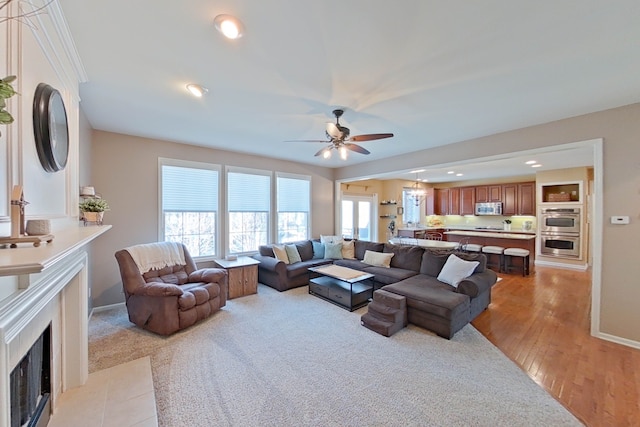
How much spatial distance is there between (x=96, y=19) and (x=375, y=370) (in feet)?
11.6

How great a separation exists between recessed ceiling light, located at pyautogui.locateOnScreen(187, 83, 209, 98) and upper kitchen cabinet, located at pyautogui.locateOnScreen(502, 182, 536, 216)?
354 inches

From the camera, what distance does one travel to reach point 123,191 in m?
4.12

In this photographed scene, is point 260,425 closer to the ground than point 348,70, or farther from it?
closer to the ground

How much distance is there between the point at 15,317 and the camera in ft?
3.24

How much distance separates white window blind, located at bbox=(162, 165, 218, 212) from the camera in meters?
Result: 4.53

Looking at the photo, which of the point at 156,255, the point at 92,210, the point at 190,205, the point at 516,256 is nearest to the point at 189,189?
the point at 190,205

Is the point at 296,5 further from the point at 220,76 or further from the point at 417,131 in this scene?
the point at 417,131

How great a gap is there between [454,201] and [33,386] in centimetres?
1036

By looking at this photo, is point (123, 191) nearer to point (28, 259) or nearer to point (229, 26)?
point (229, 26)

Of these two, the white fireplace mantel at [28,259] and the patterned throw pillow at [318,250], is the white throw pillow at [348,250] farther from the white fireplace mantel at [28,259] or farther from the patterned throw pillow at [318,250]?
the white fireplace mantel at [28,259]

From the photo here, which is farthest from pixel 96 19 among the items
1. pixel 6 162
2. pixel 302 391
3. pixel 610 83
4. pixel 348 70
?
pixel 610 83

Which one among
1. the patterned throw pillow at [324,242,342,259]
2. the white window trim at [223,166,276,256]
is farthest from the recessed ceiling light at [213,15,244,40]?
the patterned throw pillow at [324,242,342,259]

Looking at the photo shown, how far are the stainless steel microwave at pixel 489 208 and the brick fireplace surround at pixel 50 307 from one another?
31.9ft

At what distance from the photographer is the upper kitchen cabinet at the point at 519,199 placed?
7676 millimetres
